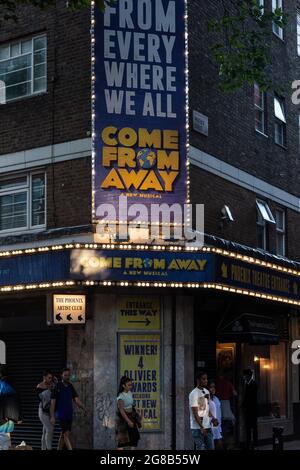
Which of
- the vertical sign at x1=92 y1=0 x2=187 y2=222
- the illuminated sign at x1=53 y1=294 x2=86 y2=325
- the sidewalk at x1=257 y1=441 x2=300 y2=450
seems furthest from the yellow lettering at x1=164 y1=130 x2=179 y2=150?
the sidewalk at x1=257 y1=441 x2=300 y2=450

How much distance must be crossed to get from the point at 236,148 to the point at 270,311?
418 centimetres

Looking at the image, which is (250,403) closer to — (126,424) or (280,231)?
(126,424)

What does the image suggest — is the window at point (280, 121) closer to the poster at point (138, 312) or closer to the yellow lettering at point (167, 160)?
the yellow lettering at point (167, 160)

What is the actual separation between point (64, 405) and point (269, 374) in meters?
7.43

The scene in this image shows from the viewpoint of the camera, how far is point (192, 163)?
1797cm

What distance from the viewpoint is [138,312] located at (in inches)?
682

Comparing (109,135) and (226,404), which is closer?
(109,135)

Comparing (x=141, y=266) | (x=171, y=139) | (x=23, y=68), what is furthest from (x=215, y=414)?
(x=23, y=68)

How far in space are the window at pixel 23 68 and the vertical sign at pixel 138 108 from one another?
5.95 feet

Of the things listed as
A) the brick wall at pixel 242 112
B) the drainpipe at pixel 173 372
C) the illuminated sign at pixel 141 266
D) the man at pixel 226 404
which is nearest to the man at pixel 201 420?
the drainpipe at pixel 173 372

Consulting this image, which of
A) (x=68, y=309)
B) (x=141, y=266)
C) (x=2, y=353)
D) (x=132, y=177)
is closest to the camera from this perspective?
(x=141, y=266)

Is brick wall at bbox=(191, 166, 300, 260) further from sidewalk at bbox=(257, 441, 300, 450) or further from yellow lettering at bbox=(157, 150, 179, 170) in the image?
sidewalk at bbox=(257, 441, 300, 450)

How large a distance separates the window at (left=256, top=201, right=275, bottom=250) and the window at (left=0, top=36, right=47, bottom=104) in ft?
20.5

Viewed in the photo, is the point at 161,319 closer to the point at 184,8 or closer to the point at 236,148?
the point at 236,148
